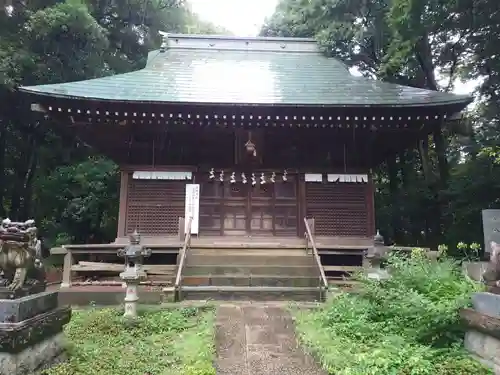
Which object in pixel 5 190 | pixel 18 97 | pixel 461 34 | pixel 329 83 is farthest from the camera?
pixel 5 190

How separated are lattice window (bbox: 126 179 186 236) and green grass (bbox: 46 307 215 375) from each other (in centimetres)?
448

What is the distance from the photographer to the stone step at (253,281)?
867 centimetres

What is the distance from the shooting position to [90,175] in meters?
15.7

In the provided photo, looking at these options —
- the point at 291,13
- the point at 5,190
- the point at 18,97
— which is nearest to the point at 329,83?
the point at 291,13

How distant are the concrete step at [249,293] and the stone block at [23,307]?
4036 millimetres

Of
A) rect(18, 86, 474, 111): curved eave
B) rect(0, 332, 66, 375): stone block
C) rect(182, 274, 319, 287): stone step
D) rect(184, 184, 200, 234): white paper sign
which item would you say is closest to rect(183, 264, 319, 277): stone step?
rect(182, 274, 319, 287): stone step

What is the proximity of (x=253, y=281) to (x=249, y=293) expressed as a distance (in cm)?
65

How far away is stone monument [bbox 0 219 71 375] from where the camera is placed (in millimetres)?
3549

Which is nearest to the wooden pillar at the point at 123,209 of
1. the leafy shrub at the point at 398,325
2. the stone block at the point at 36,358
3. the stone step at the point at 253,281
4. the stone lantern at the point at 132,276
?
the stone step at the point at 253,281

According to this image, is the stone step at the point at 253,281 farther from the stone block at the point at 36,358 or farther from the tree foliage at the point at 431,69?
the tree foliage at the point at 431,69

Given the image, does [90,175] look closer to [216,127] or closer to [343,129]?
[216,127]

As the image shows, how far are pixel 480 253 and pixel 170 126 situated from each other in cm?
1101

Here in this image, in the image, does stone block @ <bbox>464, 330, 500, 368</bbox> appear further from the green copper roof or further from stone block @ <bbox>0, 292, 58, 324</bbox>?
the green copper roof

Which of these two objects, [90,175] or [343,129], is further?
[90,175]
